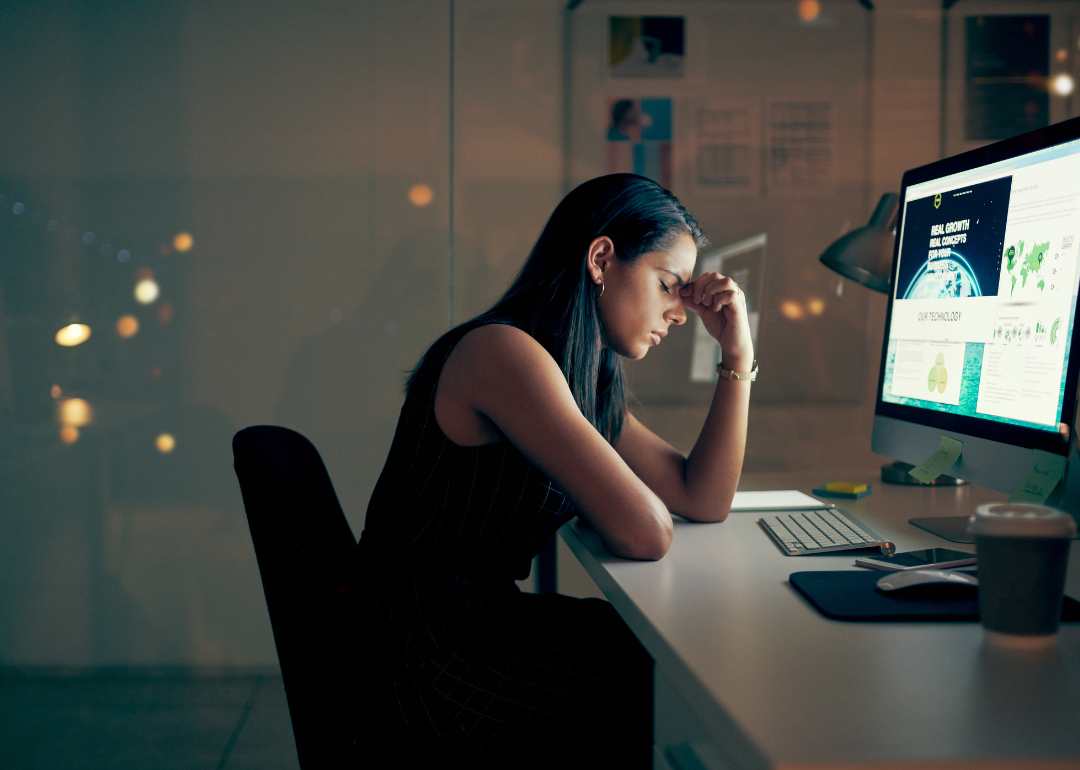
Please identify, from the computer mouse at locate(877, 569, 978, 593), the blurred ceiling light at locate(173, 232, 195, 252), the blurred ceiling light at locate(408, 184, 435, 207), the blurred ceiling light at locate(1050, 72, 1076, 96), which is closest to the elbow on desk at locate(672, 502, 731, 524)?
the computer mouse at locate(877, 569, 978, 593)

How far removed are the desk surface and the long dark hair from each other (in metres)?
0.37

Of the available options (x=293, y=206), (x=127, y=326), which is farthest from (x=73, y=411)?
(x=293, y=206)

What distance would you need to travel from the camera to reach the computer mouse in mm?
746

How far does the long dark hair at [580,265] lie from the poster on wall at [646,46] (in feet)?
3.88

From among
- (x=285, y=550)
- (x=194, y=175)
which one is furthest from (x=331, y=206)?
(x=285, y=550)

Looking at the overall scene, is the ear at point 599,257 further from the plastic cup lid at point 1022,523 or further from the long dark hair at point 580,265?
the plastic cup lid at point 1022,523

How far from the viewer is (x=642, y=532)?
0.95 meters

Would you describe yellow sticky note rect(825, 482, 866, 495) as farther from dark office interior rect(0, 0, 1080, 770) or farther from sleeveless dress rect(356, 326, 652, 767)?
dark office interior rect(0, 0, 1080, 770)

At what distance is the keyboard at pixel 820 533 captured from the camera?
0.99 meters

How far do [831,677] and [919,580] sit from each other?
0.23 m

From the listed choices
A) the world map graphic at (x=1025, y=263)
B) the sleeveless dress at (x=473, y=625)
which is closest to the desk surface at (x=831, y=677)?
the sleeveless dress at (x=473, y=625)

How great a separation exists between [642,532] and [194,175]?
187cm

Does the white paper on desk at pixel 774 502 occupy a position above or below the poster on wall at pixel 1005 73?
below

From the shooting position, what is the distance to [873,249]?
1.67 m
